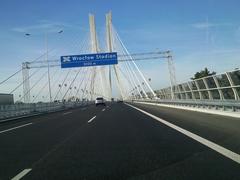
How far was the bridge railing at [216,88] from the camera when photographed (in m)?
17.4

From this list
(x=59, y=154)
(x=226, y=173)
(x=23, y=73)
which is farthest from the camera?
(x=23, y=73)

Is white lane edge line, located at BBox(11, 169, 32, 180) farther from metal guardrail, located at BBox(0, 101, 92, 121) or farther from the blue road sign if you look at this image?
the blue road sign

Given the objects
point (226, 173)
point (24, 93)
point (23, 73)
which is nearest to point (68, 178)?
point (226, 173)

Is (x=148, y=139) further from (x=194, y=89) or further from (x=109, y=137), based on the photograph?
(x=194, y=89)

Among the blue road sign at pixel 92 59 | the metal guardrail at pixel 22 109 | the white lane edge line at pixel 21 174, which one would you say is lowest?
the white lane edge line at pixel 21 174

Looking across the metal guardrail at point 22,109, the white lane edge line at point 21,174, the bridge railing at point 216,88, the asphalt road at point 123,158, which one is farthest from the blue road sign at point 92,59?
the white lane edge line at point 21,174

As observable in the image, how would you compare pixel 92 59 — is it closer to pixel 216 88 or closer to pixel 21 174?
pixel 216 88

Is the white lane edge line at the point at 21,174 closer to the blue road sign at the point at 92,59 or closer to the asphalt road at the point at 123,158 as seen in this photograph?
the asphalt road at the point at 123,158

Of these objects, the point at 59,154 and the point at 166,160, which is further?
the point at 59,154

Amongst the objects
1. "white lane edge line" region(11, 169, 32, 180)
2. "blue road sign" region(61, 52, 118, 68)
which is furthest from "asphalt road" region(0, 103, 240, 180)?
"blue road sign" region(61, 52, 118, 68)

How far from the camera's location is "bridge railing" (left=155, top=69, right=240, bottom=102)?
17.4m

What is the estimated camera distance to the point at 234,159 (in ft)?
23.4

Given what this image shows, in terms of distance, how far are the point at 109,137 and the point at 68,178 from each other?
5240mm

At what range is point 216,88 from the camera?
2017 cm
